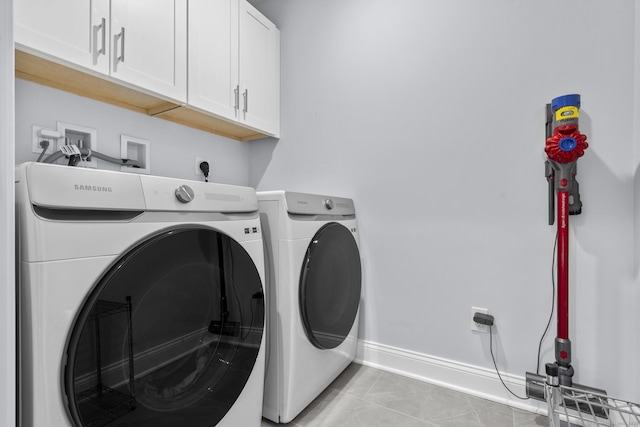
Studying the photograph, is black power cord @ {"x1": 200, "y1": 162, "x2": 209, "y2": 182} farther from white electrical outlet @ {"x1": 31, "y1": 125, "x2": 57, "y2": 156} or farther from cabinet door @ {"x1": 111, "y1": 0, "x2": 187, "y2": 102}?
white electrical outlet @ {"x1": 31, "y1": 125, "x2": 57, "y2": 156}

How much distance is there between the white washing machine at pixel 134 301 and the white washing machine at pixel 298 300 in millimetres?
159

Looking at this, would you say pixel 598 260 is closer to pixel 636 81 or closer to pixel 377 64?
pixel 636 81

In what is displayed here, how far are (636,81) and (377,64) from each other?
115cm

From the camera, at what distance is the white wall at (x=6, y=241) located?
0.60 metres

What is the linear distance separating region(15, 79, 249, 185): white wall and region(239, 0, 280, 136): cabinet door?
36 centimetres

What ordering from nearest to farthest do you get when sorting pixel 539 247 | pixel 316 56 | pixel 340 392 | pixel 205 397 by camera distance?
pixel 205 397
pixel 539 247
pixel 340 392
pixel 316 56

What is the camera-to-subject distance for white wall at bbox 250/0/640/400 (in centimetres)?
127

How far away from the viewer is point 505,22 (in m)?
1.47

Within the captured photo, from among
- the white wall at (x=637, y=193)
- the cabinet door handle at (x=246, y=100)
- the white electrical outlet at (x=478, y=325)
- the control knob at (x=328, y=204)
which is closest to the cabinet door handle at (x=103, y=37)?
the cabinet door handle at (x=246, y=100)

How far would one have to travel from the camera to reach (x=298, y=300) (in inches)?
49.6

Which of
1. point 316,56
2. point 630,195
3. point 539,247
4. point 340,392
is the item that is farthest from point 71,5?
point 630,195

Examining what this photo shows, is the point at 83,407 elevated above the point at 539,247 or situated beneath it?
situated beneath

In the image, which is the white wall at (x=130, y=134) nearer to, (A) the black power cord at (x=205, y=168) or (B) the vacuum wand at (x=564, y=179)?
(A) the black power cord at (x=205, y=168)

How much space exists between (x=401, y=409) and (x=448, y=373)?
36cm
